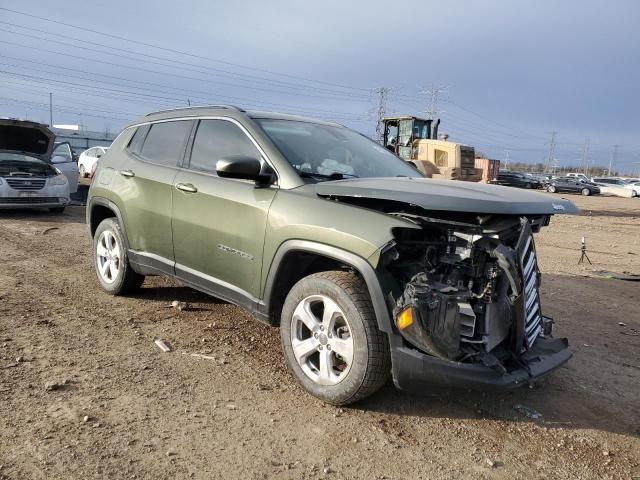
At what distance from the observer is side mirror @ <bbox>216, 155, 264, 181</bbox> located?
11.5 feet

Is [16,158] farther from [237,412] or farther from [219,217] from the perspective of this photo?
[237,412]

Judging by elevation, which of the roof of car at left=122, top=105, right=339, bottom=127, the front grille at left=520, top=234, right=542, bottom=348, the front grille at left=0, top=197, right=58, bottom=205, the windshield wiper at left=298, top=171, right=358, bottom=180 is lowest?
the front grille at left=0, top=197, right=58, bottom=205

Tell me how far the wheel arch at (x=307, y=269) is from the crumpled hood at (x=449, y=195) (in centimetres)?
37

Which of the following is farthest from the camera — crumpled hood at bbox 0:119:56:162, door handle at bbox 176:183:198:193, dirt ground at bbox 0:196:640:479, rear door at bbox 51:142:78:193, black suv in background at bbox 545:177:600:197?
black suv in background at bbox 545:177:600:197

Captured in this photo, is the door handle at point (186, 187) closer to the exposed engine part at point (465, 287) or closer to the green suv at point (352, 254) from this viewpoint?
the green suv at point (352, 254)

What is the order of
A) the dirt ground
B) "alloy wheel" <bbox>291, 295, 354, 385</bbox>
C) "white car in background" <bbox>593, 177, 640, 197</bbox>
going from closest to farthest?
the dirt ground, "alloy wheel" <bbox>291, 295, 354, 385</bbox>, "white car in background" <bbox>593, 177, 640, 197</bbox>

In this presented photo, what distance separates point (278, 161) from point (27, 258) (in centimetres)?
494

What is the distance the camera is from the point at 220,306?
5.23 meters

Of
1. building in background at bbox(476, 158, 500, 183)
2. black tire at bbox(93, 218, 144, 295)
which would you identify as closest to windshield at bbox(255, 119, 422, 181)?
black tire at bbox(93, 218, 144, 295)

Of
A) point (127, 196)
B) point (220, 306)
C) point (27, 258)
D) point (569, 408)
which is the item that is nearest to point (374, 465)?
point (569, 408)

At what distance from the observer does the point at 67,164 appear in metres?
12.9

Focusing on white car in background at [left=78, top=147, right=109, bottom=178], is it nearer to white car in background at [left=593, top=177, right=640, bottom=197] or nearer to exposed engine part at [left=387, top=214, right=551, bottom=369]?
exposed engine part at [left=387, top=214, right=551, bottom=369]

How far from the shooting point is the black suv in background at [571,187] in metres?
43.2

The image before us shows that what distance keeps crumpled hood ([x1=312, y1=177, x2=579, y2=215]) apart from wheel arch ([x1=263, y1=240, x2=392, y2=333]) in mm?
374
